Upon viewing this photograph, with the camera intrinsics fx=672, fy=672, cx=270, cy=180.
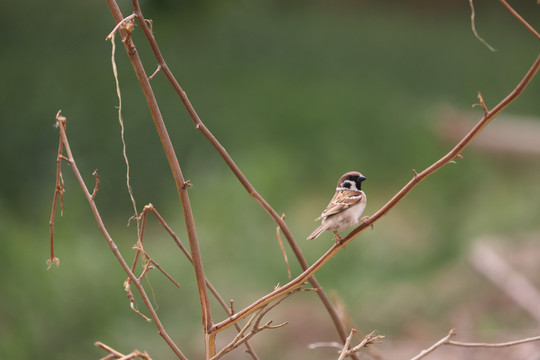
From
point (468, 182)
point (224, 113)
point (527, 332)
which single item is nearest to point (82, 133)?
point (224, 113)

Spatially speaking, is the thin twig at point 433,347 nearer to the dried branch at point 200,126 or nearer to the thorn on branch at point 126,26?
the dried branch at point 200,126

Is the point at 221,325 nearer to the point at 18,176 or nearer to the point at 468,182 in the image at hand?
the point at 18,176

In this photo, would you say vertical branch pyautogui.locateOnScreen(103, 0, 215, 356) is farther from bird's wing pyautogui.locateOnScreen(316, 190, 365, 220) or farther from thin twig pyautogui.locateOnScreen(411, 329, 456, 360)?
bird's wing pyautogui.locateOnScreen(316, 190, 365, 220)

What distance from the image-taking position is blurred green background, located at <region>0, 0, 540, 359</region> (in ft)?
7.38

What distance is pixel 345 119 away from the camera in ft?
14.7

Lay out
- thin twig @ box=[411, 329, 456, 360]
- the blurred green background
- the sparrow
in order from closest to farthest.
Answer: thin twig @ box=[411, 329, 456, 360], the sparrow, the blurred green background

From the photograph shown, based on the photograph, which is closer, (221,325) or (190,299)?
(221,325)

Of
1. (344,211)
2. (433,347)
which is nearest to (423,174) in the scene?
(433,347)

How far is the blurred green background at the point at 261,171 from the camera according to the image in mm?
2248

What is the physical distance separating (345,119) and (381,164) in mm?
641

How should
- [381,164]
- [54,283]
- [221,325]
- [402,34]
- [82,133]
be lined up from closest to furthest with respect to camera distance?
[221,325]
[54,283]
[82,133]
[381,164]
[402,34]

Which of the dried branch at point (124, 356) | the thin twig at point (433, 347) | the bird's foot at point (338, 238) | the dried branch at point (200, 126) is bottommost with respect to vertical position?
the thin twig at point (433, 347)

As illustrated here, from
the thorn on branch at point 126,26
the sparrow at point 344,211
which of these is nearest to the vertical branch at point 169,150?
the thorn on branch at point 126,26

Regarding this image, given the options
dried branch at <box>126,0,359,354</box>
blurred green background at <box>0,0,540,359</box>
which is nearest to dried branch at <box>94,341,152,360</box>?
dried branch at <box>126,0,359,354</box>
